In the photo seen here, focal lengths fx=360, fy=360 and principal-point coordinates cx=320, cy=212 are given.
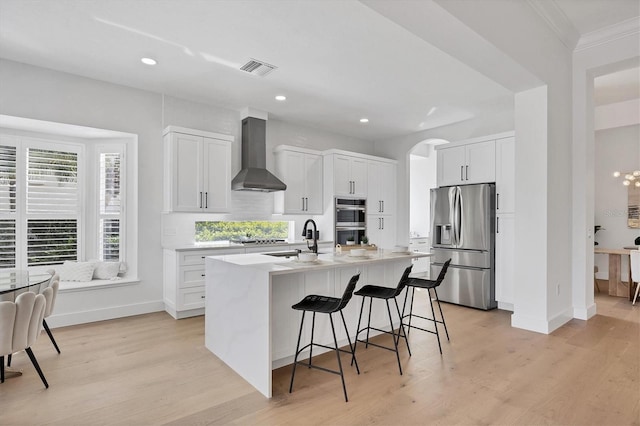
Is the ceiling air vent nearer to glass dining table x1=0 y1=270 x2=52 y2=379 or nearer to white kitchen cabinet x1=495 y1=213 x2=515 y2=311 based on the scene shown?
glass dining table x1=0 y1=270 x2=52 y2=379

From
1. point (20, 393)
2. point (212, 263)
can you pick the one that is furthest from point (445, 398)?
point (20, 393)

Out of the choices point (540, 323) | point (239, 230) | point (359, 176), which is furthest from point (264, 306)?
point (359, 176)

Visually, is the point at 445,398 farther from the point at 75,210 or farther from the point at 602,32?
the point at 75,210

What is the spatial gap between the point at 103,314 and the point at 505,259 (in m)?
5.13

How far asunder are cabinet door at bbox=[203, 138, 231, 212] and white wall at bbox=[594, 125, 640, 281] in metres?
6.62

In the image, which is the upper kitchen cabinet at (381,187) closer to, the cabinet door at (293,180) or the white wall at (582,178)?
the cabinet door at (293,180)

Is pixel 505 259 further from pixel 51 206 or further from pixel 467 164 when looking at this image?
pixel 51 206

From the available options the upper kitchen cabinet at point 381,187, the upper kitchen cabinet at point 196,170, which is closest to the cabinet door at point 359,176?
the upper kitchen cabinet at point 381,187

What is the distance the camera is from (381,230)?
6.76 metres

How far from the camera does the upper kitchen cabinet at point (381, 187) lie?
6.64m

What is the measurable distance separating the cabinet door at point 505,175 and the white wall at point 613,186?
3.14 meters

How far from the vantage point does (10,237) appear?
4.15 m

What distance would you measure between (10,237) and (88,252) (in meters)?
0.80

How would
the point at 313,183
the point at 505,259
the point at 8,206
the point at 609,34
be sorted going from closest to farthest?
the point at 609,34 → the point at 8,206 → the point at 505,259 → the point at 313,183
